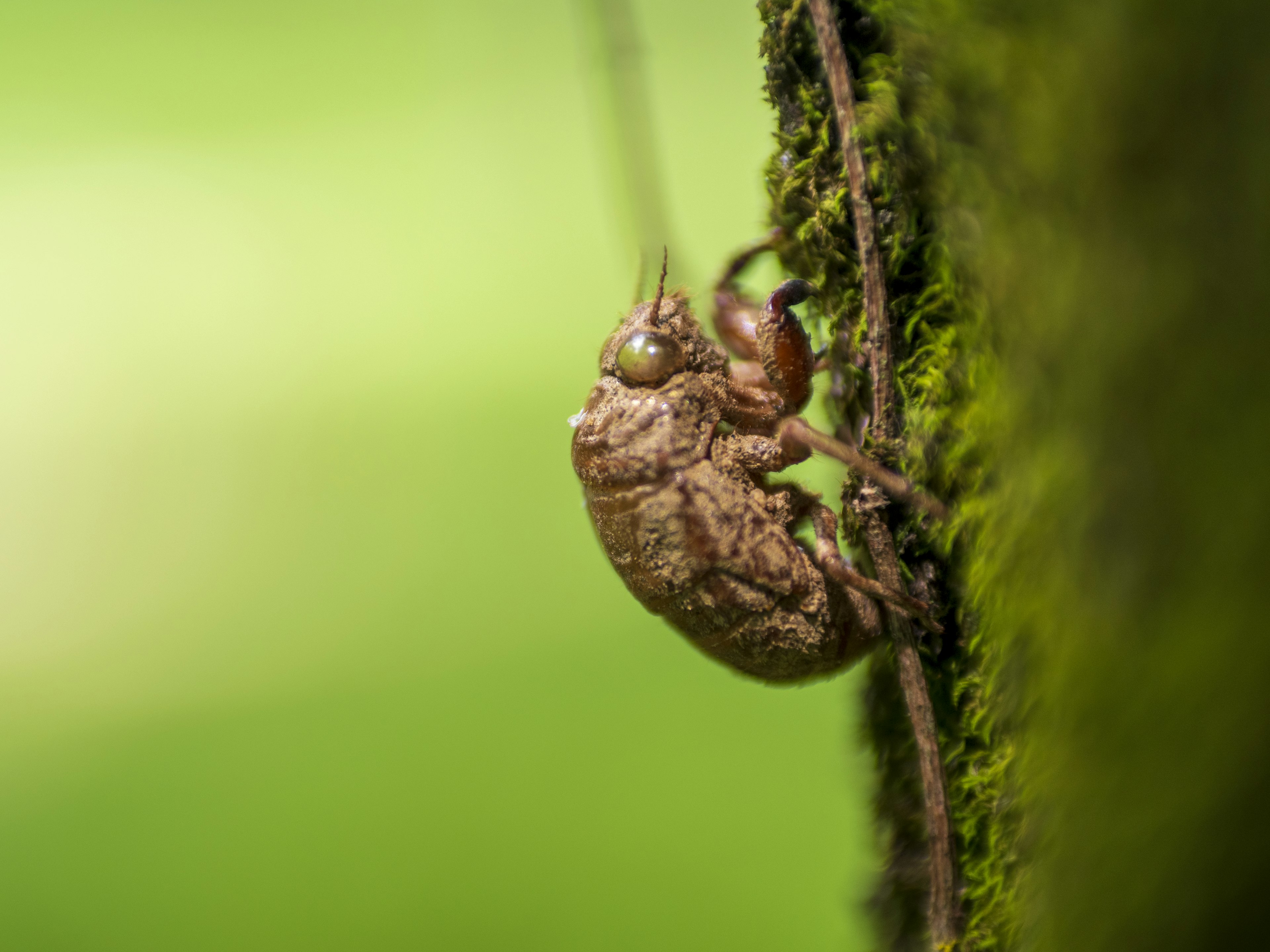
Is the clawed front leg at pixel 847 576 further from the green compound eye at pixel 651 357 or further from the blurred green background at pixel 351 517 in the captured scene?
the blurred green background at pixel 351 517

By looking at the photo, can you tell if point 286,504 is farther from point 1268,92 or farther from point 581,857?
point 1268,92

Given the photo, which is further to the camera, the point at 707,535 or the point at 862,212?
the point at 707,535

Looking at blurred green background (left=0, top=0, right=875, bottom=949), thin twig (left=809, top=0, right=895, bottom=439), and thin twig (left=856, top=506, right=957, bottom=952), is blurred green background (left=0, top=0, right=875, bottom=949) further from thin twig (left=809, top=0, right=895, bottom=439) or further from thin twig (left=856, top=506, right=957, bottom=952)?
thin twig (left=809, top=0, right=895, bottom=439)

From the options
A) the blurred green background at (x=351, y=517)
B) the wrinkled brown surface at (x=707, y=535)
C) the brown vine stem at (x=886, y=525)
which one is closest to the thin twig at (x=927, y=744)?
the brown vine stem at (x=886, y=525)

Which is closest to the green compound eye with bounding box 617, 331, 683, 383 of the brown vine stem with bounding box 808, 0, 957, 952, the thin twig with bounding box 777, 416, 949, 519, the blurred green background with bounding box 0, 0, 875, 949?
the thin twig with bounding box 777, 416, 949, 519

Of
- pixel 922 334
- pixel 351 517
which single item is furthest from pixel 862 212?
pixel 351 517

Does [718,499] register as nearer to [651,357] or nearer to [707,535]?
[707,535]
